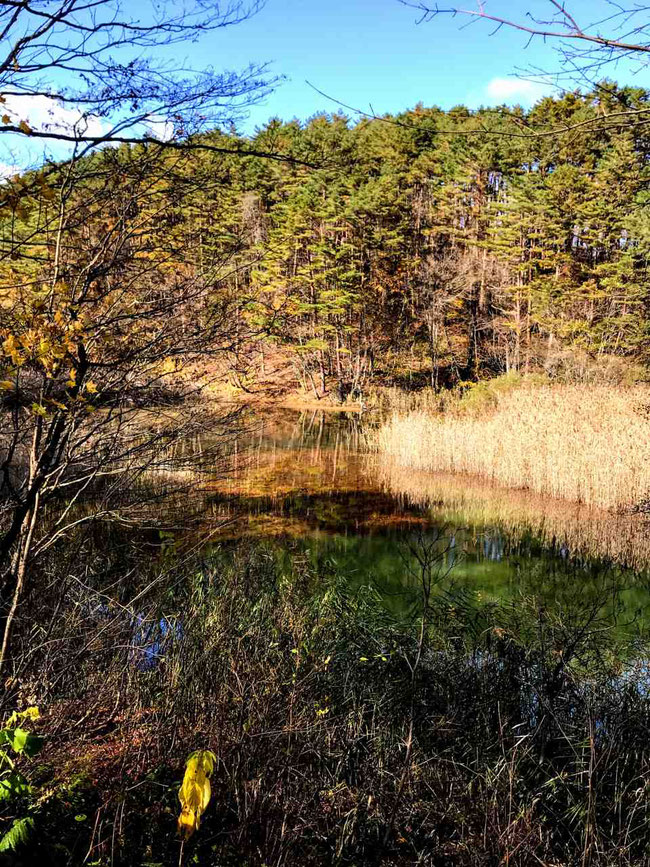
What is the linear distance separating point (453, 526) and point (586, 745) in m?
6.50

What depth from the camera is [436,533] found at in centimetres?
923

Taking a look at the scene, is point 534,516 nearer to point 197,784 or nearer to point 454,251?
point 197,784

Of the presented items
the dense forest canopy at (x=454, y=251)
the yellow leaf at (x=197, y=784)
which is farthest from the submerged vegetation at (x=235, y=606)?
the dense forest canopy at (x=454, y=251)

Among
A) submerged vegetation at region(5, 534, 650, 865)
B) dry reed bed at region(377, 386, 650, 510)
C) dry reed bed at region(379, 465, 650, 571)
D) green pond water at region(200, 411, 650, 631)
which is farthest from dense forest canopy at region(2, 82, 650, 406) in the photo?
submerged vegetation at region(5, 534, 650, 865)

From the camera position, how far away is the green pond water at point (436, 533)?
695 centimetres

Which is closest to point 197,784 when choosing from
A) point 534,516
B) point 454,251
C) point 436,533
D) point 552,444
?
point 436,533

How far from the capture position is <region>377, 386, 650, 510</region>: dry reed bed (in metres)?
10.1

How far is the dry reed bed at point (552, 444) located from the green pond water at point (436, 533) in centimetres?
40

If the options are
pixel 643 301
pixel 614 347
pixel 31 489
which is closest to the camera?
pixel 31 489

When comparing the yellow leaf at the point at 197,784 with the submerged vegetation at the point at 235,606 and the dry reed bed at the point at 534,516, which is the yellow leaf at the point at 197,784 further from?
the dry reed bed at the point at 534,516

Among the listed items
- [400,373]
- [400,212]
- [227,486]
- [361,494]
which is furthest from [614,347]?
[227,486]

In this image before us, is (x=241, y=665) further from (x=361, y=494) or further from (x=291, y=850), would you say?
(x=361, y=494)

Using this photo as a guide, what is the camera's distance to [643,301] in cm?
1975

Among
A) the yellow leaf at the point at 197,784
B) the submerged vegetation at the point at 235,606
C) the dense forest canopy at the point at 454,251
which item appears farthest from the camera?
the dense forest canopy at the point at 454,251
